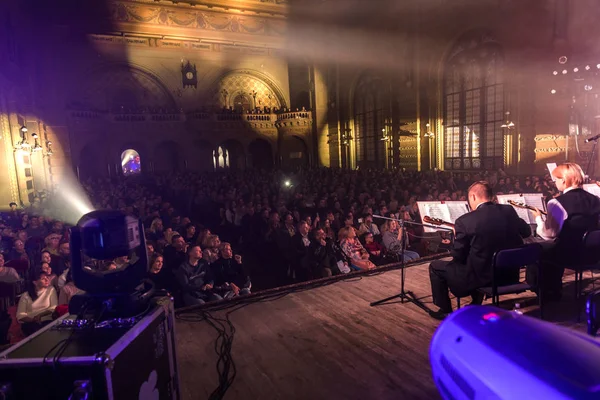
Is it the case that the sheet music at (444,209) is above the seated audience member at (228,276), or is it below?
above

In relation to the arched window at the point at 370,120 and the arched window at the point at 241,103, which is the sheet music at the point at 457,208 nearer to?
the arched window at the point at 370,120

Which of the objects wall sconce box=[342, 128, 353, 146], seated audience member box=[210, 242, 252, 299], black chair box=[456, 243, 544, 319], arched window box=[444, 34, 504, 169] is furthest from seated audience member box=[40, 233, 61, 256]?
wall sconce box=[342, 128, 353, 146]

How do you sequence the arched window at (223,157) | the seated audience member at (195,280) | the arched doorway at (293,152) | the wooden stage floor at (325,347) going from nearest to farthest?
the wooden stage floor at (325,347) < the seated audience member at (195,280) < the arched window at (223,157) < the arched doorway at (293,152)

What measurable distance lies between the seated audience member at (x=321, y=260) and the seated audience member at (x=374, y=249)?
3.32ft

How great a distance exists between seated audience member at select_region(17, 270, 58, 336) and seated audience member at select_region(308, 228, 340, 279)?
372 cm

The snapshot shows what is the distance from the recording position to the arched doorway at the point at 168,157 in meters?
27.4

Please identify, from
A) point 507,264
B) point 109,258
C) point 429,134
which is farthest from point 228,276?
point 429,134

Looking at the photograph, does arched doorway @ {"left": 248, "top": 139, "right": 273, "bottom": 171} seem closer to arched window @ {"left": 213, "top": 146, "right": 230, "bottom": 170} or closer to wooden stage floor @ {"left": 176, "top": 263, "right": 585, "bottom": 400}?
arched window @ {"left": 213, "top": 146, "right": 230, "bottom": 170}

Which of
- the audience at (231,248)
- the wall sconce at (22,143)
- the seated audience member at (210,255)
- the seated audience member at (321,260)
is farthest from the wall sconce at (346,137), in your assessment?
the seated audience member at (210,255)

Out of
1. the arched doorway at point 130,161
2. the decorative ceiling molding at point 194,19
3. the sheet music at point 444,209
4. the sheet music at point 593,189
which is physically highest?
the decorative ceiling molding at point 194,19

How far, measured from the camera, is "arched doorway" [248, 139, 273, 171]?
1211 inches

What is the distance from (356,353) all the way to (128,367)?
6.86ft

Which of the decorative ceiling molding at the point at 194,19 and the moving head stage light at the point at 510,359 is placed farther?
the decorative ceiling molding at the point at 194,19

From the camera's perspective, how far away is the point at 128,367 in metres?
2.01
